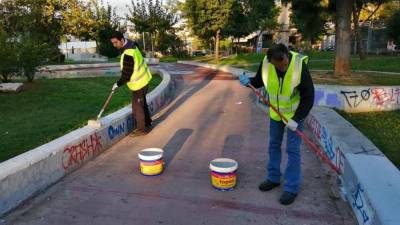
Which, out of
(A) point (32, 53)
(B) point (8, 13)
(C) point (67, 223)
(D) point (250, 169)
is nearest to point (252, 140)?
(D) point (250, 169)

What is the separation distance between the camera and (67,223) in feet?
12.7

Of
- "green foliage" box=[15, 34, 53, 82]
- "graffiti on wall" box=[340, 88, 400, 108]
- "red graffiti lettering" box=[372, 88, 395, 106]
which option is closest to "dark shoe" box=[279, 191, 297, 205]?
"graffiti on wall" box=[340, 88, 400, 108]

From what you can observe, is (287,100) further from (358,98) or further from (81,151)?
(358,98)

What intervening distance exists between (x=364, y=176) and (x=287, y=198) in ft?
2.74

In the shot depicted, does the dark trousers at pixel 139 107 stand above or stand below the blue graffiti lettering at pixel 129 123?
above

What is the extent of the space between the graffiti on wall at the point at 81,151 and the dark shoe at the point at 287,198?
2.80 meters

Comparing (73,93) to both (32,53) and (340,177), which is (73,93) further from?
(340,177)

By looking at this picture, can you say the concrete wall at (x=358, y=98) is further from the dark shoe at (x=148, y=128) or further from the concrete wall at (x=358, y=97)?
the dark shoe at (x=148, y=128)

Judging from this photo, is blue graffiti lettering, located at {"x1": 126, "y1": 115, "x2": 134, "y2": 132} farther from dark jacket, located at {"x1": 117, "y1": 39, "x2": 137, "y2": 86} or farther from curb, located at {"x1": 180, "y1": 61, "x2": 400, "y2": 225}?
curb, located at {"x1": 180, "y1": 61, "x2": 400, "y2": 225}

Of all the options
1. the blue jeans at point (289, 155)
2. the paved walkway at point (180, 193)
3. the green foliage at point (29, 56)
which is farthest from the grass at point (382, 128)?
the green foliage at point (29, 56)

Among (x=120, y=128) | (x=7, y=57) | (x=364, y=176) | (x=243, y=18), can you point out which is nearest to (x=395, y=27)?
(x=243, y=18)

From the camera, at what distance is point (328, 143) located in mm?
5613

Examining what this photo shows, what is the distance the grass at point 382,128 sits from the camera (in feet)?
19.0

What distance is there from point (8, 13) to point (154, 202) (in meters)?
30.5
